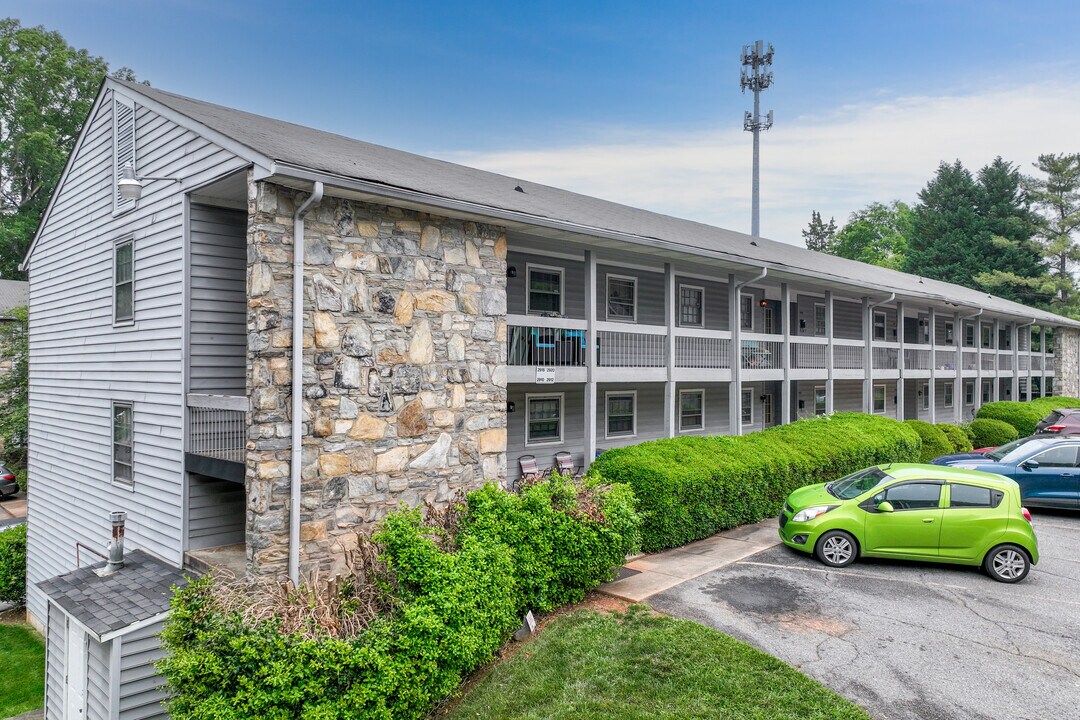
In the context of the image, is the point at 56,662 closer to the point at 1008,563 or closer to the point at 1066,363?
the point at 1008,563

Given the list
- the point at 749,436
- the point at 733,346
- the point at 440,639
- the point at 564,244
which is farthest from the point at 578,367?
the point at 440,639

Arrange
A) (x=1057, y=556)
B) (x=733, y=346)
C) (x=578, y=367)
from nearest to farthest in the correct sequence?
1. (x=1057, y=556)
2. (x=578, y=367)
3. (x=733, y=346)

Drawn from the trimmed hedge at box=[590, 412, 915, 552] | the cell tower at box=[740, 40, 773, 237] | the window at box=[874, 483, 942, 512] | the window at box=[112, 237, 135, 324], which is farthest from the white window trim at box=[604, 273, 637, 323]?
the cell tower at box=[740, 40, 773, 237]

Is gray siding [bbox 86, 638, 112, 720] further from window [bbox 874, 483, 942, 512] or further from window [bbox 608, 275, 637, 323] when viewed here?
window [bbox 608, 275, 637, 323]

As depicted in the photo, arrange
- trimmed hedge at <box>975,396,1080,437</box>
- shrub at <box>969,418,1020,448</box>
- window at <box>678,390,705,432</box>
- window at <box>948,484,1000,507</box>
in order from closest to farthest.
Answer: window at <box>948,484,1000,507</box>
window at <box>678,390,705,432</box>
shrub at <box>969,418,1020,448</box>
trimmed hedge at <box>975,396,1080,437</box>

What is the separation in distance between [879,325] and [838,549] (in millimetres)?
17907

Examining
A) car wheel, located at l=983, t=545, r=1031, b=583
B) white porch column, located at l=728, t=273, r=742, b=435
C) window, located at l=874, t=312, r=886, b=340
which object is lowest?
car wheel, located at l=983, t=545, r=1031, b=583

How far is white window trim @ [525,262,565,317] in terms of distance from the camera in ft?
46.4

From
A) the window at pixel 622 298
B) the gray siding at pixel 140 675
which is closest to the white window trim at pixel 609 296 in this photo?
the window at pixel 622 298

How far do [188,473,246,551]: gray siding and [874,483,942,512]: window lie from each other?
9.31 metres

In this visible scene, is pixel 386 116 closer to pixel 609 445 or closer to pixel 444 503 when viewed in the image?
pixel 609 445

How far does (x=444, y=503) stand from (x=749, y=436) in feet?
23.5

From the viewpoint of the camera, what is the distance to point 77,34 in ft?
124

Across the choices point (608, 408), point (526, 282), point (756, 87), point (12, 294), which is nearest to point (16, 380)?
point (12, 294)
